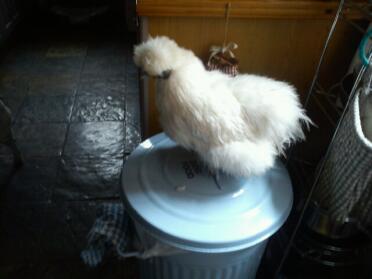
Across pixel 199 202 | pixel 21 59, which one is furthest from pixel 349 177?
pixel 21 59

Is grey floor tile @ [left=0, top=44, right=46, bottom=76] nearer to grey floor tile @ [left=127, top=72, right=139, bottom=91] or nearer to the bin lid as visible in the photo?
grey floor tile @ [left=127, top=72, right=139, bottom=91]

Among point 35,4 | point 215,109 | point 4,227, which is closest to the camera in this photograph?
point 215,109

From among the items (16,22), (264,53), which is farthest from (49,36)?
(264,53)

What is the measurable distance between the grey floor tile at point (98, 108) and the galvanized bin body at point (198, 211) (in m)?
1.20

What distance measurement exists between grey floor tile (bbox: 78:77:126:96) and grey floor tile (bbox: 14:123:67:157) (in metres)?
0.40

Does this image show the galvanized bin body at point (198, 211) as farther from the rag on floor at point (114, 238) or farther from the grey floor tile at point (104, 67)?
the grey floor tile at point (104, 67)

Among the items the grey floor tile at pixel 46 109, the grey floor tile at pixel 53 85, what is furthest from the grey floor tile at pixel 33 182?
the grey floor tile at pixel 53 85

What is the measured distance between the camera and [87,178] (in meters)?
1.58

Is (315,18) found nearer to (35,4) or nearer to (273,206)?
(273,206)

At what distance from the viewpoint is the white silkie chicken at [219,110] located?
62 centimetres

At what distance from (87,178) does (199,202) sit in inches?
38.6

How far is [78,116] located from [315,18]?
149cm

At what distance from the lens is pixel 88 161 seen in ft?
5.50

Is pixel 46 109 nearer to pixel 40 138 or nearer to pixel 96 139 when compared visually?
pixel 40 138
